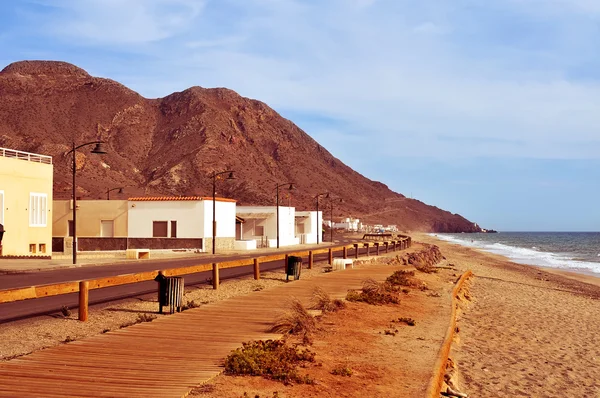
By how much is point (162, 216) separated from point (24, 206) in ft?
42.1

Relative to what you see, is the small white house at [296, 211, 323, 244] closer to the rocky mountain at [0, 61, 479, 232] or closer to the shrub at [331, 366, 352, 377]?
the rocky mountain at [0, 61, 479, 232]

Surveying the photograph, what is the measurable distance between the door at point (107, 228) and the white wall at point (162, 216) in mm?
1872

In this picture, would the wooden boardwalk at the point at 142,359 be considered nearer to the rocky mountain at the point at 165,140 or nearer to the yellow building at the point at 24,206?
the yellow building at the point at 24,206

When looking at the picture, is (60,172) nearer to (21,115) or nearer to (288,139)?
(21,115)

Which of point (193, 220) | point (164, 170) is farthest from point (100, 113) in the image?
point (193, 220)

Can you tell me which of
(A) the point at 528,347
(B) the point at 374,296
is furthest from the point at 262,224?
(A) the point at 528,347

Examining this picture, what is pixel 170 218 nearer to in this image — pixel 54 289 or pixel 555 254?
pixel 54 289

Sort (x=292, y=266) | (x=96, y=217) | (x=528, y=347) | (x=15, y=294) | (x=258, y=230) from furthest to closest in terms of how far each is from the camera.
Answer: (x=258, y=230) → (x=96, y=217) → (x=292, y=266) → (x=528, y=347) → (x=15, y=294)

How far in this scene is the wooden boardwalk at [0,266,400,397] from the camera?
6879 mm

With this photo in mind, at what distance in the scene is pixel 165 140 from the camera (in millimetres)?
156875

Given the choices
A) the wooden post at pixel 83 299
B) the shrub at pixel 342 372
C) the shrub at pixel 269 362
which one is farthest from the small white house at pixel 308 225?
the shrub at pixel 342 372

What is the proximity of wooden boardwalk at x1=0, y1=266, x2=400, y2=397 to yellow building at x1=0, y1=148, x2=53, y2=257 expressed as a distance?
29139mm

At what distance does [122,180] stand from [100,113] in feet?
119

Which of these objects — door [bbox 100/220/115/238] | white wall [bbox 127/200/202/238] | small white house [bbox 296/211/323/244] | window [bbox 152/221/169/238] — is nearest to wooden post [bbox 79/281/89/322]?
white wall [bbox 127/200/202/238]
